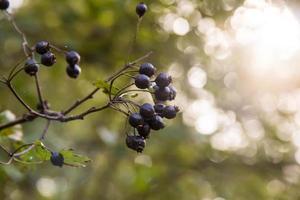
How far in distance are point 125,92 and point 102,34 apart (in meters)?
2.08

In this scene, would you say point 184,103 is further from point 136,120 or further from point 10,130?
point 136,120

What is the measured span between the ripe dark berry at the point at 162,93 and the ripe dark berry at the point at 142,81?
0.12 feet

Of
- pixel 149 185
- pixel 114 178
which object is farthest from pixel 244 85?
pixel 114 178

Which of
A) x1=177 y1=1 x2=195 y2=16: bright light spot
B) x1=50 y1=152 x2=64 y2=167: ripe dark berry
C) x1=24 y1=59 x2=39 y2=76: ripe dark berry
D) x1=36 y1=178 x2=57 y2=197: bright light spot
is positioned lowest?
x1=50 y1=152 x2=64 y2=167: ripe dark berry

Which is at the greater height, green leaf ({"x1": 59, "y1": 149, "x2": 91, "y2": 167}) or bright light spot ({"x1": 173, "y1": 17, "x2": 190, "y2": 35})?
bright light spot ({"x1": 173, "y1": 17, "x2": 190, "y2": 35})

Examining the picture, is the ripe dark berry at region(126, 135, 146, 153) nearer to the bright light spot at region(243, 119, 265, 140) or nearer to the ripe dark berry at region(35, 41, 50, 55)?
the ripe dark berry at region(35, 41, 50, 55)

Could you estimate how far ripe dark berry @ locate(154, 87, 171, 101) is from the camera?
140cm

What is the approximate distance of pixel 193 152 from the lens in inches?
147

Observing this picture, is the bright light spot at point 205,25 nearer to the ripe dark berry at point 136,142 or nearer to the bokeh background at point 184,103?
the bokeh background at point 184,103

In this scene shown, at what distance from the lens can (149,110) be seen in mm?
1357

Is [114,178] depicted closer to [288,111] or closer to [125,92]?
[288,111]

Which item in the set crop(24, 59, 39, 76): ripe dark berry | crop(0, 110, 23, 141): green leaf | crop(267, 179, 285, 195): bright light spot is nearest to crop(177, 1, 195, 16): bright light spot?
crop(0, 110, 23, 141): green leaf

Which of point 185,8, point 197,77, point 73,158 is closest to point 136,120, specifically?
point 73,158

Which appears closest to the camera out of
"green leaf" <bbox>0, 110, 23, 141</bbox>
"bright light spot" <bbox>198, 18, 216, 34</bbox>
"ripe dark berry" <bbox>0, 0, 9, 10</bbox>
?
"ripe dark berry" <bbox>0, 0, 9, 10</bbox>
